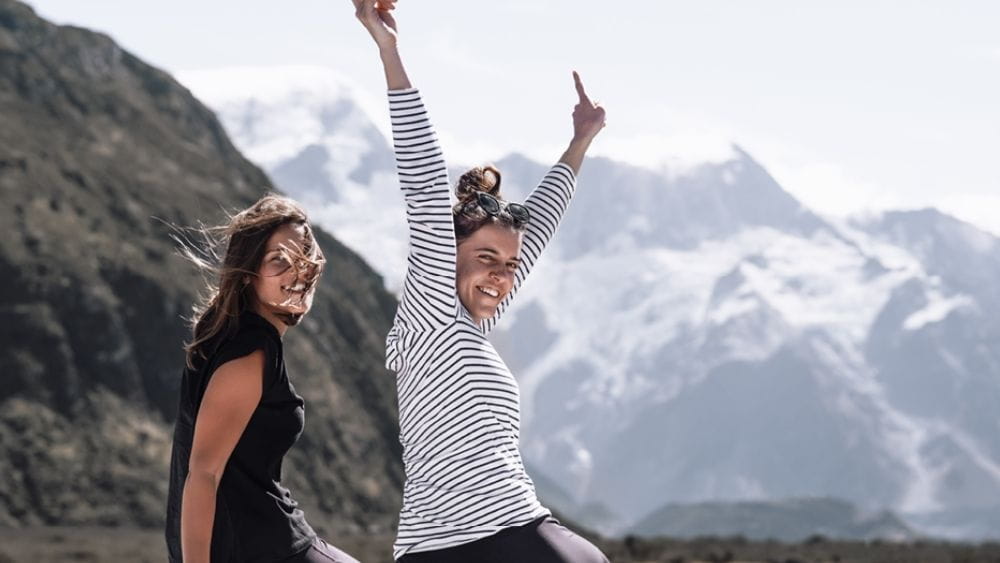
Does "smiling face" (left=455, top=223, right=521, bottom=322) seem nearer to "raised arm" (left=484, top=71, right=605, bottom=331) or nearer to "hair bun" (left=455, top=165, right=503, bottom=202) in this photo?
"hair bun" (left=455, top=165, right=503, bottom=202)

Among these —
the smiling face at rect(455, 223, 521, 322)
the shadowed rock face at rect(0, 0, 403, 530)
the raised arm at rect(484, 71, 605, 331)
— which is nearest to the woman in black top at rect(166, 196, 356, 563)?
the smiling face at rect(455, 223, 521, 322)

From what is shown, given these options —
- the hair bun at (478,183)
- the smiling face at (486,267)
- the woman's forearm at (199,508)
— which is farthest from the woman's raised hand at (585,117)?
the woman's forearm at (199,508)

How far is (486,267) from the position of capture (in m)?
5.26

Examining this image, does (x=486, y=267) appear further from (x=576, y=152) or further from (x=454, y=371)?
(x=576, y=152)

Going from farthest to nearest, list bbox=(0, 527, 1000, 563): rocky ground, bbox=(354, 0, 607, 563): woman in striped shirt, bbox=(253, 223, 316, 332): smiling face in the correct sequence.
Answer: bbox=(0, 527, 1000, 563): rocky ground, bbox=(253, 223, 316, 332): smiling face, bbox=(354, 0, 607, 563): woman in striped shirt

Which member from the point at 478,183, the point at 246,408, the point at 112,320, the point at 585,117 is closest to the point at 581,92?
the point at 585,117

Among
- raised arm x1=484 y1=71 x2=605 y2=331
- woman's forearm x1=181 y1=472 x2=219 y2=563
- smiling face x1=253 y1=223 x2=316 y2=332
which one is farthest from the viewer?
raised arm x1=484 y1=71 x2=605 y2=331

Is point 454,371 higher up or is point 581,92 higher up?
point 581,92

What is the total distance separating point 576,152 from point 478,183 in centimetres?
110

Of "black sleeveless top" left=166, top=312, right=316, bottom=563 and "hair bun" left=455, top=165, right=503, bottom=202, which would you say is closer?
"black sleeveless top" left=166, top=312, right=316, bottom=563

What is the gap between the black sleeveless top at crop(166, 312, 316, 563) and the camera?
4844 millimetres

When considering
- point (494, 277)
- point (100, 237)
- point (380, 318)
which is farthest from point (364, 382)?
point (494, 277)

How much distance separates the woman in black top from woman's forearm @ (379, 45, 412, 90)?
517 millimetres

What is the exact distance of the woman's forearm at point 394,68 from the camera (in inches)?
203
